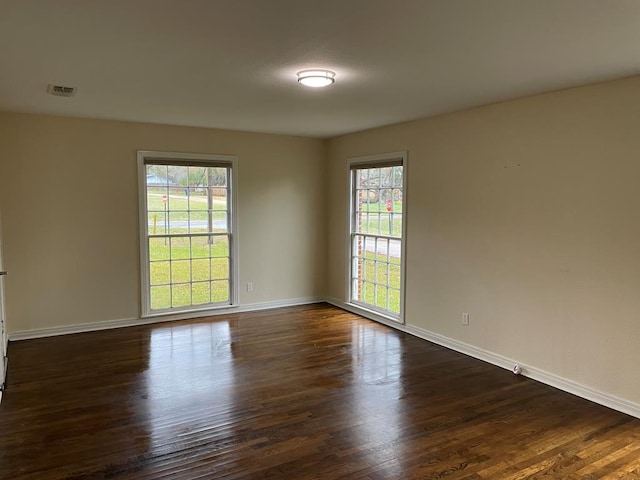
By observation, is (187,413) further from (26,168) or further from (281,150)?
A: (281,150)

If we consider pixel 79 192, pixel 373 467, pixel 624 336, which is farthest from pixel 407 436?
pixel 79 192

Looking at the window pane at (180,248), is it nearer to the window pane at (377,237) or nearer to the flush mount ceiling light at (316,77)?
the window pane at (377,237)

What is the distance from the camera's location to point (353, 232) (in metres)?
6.35

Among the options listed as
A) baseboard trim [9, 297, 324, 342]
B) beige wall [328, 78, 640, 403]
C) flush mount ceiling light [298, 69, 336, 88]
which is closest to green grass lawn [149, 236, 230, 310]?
baseboard trim [9, 297, 324, 342]

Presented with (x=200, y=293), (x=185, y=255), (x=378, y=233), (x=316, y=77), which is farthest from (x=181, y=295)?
(x=316, y=77)

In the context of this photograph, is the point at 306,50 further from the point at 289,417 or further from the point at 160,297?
the point at 160,297

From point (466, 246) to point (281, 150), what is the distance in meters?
2.97

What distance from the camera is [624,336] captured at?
332 centimetres

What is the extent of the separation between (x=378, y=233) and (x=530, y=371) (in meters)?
2.51

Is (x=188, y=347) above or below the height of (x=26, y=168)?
below

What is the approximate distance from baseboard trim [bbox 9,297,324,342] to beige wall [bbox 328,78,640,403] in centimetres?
196

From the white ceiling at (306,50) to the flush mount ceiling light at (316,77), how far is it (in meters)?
0.08

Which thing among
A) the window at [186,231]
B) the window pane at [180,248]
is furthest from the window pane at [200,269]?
the window pane at [180,248]

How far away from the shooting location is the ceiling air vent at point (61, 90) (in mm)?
3651
